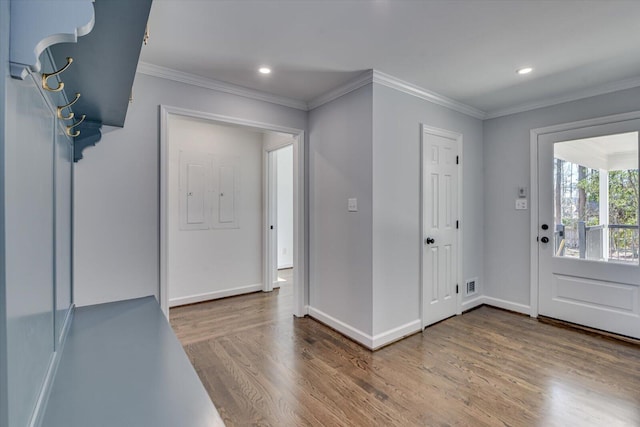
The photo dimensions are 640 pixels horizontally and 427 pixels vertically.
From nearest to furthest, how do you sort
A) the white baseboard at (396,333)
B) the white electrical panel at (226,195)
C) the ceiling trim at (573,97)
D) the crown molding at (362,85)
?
the crown molding at (362,85)
the white baseboard at (396,333)
the ceiling trim at (573,97)
the white electrical panel at (226,195)

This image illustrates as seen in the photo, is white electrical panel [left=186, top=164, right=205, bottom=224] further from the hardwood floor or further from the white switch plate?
the white switch plate

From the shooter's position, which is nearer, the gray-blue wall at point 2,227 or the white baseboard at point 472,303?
the gray-blue wall at point 2,227

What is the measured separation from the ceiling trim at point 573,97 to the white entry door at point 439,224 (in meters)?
0.71

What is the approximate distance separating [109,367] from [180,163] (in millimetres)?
3181

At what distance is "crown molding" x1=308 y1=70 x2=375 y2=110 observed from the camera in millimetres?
2762

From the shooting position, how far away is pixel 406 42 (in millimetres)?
2248

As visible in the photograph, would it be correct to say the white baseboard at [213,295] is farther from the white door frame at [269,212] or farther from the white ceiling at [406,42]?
the white ceiling at [406,42]

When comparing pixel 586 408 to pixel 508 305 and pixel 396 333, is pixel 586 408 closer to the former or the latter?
pixel 396 333

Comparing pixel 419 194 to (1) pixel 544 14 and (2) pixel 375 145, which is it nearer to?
(2) pixel 375 145

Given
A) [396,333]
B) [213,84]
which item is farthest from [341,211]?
[213,84]

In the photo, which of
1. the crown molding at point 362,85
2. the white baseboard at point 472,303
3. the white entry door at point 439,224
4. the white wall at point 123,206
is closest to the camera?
the white wall at point 123,206

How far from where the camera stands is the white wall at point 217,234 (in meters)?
3.89

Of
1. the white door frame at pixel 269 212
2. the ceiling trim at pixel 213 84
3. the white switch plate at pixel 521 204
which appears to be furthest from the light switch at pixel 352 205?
the white switch plate at pixel 521 204

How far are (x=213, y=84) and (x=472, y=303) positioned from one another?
3.78m
